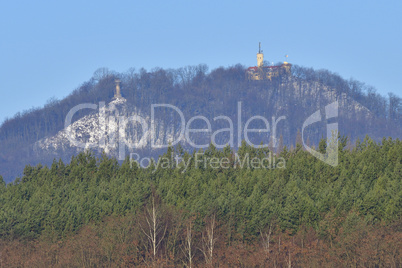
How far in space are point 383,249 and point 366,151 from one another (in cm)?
2596

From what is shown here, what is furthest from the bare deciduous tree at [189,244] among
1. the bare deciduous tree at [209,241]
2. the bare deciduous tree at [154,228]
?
the bare deciduous tree at [154,228]

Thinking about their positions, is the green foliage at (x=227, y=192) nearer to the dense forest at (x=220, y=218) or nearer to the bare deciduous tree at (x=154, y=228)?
the dense forest at (x=220, y=218)

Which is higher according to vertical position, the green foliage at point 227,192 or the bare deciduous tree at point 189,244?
the green foliage at point 227,192

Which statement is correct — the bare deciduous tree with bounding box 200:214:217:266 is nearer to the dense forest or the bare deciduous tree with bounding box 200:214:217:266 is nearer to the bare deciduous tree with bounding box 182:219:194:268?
the dense forest

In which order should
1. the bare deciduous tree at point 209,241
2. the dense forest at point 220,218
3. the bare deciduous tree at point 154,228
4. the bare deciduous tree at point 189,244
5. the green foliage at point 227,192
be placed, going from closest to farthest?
1. the bare deciduous tree at point 209,241
2. the bare deciduous tree at point 189,244
3. the dense forest at point 220,218
4. the bare deciduous tree at point 154,228
5. the green foliage at point 227,192

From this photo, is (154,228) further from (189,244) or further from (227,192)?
(227,192)

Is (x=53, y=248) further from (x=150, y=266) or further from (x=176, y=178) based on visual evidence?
(x=176, y=178)

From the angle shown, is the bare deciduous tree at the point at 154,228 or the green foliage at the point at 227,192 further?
the green foliage at the point at 227,192

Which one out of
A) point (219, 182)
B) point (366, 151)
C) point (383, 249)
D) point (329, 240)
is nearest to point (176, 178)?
point (219, 182)

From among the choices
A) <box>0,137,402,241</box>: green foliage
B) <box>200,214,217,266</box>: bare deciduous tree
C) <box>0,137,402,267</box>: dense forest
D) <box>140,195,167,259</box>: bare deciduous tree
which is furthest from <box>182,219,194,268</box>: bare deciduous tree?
<box>0,137,402,241</box>: green foliage

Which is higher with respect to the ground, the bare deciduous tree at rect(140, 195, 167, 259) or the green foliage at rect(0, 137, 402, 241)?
the green foliage at rect(0, 137, 402, 241)

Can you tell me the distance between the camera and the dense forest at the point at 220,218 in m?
63.2

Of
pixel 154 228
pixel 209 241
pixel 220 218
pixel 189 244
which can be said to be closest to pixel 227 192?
pixel 220 218

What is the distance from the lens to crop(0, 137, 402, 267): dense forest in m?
63.2
